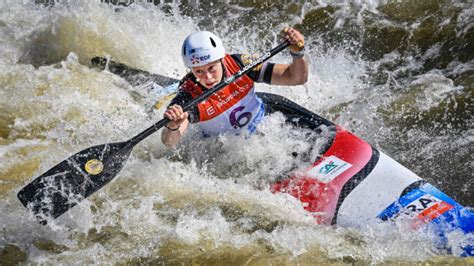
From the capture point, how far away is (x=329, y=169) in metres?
4.46

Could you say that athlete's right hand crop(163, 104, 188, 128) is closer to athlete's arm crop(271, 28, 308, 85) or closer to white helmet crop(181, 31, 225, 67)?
white helmet crop(181, 31, 225, 67)

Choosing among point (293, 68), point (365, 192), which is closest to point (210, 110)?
point (293, 68)

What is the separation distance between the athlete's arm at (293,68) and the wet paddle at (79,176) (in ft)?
0.29

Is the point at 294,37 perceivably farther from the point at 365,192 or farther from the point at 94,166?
the point at 94,166

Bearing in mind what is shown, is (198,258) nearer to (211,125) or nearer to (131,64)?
(211,125)

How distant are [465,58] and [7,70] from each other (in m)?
5.17

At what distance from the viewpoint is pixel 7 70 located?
7211 millimetres

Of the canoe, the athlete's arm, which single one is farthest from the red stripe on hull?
the athlete's arm

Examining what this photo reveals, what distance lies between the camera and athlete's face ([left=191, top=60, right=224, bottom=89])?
4.44 meters

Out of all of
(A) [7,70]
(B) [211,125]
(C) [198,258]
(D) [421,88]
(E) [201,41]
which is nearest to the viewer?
(C) [198,258]

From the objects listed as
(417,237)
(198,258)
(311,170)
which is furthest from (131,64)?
(417,237)

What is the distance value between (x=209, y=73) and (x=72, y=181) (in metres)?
1.29

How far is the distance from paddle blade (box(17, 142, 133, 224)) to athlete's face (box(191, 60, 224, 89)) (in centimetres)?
77

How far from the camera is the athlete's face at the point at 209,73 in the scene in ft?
14.6
